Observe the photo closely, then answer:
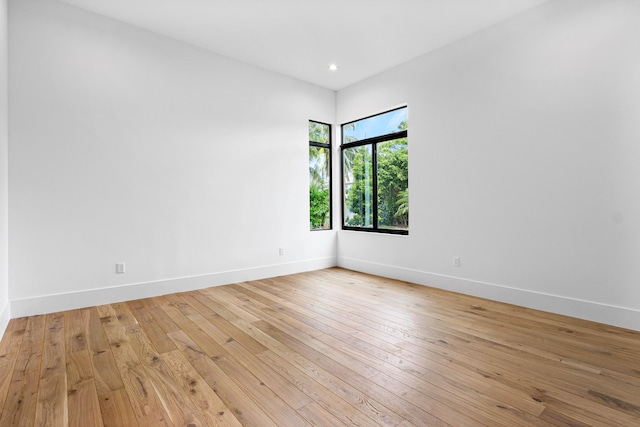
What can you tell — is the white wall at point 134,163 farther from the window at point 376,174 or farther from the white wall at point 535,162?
the white wall at point 535,162

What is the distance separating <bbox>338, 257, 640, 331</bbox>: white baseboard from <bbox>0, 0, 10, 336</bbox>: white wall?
4081 millimetres

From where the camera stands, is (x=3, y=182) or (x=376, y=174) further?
(x=376, y=174)

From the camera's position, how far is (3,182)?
9.21 feet

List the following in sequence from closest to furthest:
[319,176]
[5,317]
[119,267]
Answer: [5,317]
[119,267]
[319,176]

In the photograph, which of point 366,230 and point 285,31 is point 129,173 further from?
point 366,230

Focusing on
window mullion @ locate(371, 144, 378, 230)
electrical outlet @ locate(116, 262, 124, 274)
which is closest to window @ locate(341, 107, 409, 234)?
window mullion @ locate(371, 144, 378, 230)

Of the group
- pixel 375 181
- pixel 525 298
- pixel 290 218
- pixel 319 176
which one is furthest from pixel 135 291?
pixel 525 298

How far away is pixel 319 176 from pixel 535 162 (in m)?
3.08

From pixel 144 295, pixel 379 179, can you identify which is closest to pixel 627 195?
pixel 379 179

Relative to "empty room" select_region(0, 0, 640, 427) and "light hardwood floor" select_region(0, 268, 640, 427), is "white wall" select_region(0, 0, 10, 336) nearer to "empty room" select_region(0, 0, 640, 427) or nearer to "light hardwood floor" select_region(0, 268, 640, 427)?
"empty room" select_region(0, 0, 640, 427)

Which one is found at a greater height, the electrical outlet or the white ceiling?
the white ceiling

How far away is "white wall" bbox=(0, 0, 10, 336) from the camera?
271 centimetres

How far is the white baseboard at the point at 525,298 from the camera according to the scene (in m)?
2.78

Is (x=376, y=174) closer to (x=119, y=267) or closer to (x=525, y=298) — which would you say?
(x=525, y=298)
